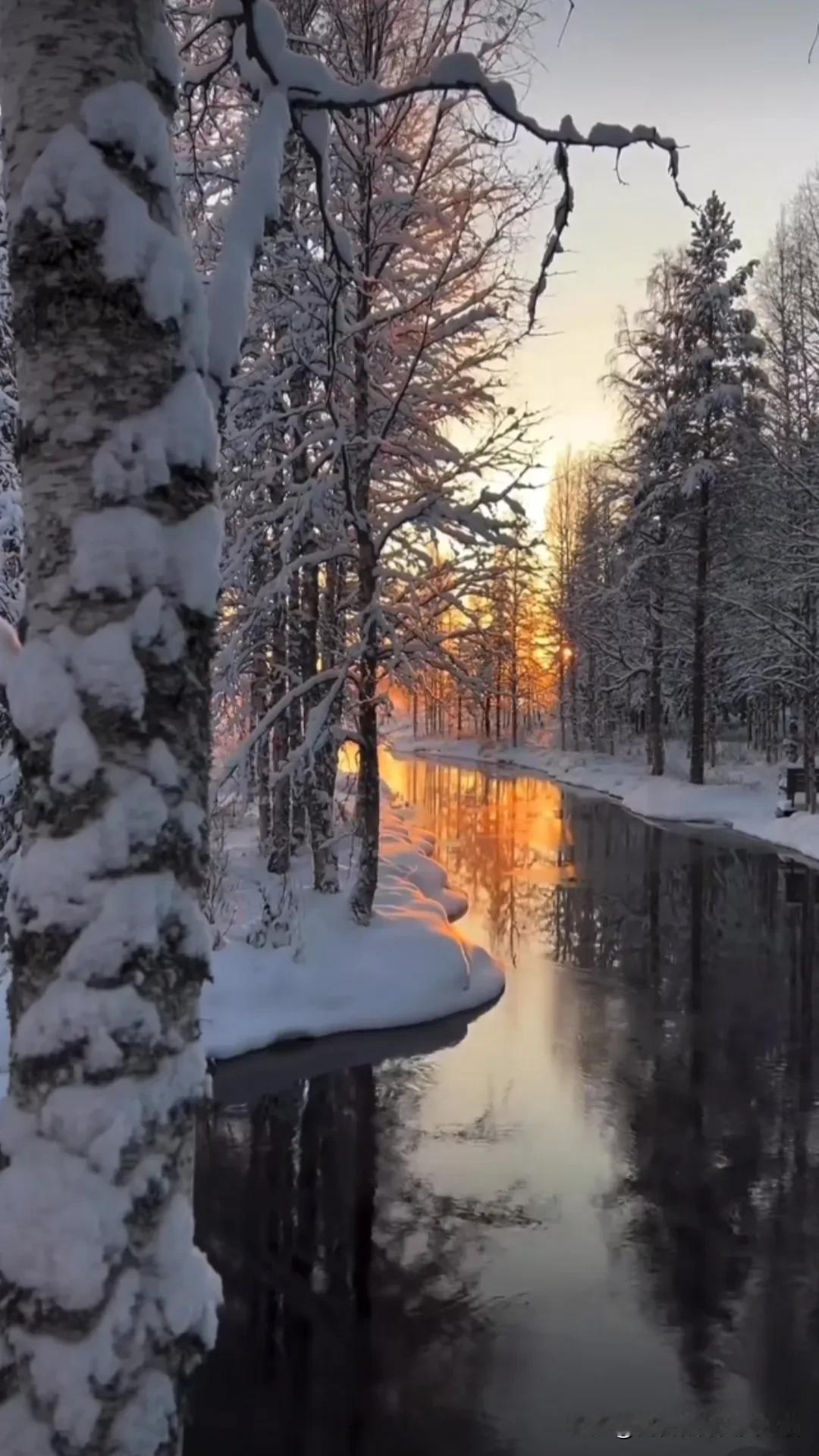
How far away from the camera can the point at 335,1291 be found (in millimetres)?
6340

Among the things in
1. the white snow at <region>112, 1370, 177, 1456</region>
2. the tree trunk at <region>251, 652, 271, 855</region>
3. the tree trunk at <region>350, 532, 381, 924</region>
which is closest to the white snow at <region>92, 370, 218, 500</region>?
the white snow at <region>112, 1370, 177, 1456</region>

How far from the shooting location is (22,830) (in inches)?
87.0

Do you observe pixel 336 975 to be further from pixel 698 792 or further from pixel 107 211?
pixel 698 792

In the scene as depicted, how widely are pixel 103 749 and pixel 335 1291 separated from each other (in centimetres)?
526

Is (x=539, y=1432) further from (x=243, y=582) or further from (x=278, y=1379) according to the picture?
(x=243, y=582)

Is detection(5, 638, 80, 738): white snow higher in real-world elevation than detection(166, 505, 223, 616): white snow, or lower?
lower

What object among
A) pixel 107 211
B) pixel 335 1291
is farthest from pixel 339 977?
pixel 107 211

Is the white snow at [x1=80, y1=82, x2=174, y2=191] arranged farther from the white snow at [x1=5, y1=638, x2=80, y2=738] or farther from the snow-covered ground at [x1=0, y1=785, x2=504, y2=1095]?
the snow-covered ground at [x1=0, y1=785, x2=504, y2=1095]

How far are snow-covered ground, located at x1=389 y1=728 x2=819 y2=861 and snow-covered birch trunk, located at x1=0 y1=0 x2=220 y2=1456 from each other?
12645mm

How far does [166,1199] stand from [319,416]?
1392 centimetres

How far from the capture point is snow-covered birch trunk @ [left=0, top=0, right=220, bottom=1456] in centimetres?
201

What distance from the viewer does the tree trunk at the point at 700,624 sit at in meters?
31.6

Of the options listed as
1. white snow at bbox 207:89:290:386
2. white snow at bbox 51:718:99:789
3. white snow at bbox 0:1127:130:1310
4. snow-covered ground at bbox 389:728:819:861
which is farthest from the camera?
snow-covered ground at bbox 389:728:819:861

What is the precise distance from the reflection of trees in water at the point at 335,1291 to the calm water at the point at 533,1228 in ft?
0.05
